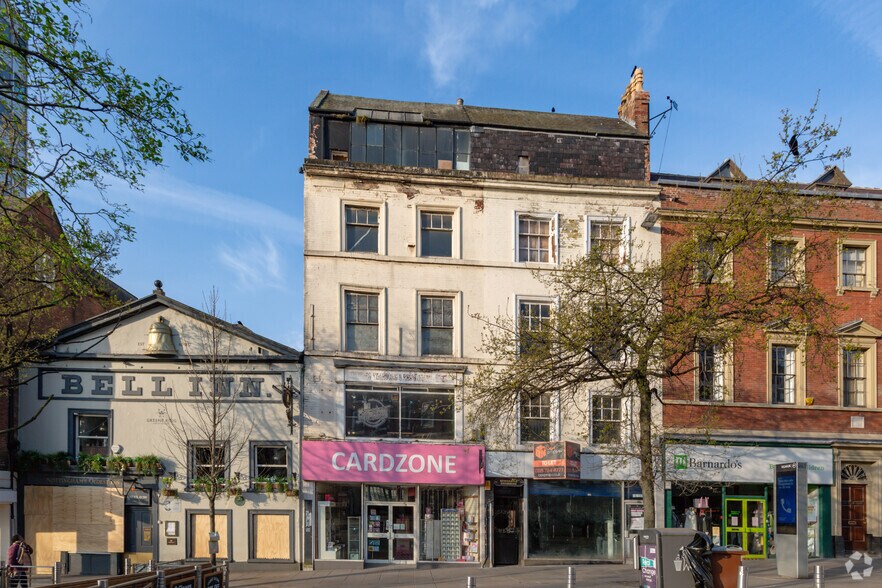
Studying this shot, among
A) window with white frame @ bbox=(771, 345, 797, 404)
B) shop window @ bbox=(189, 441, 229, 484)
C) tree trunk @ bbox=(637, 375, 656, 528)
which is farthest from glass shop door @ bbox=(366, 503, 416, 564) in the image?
window with white frame @ bbox=(771, 345, 797, 404)

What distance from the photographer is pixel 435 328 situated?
77.8 ft

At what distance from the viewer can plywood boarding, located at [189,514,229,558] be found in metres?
21.9

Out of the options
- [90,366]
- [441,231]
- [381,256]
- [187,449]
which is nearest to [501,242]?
[441,231]

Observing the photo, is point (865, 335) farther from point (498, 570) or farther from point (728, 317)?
point (498, 570)

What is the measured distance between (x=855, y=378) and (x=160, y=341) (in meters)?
21.0

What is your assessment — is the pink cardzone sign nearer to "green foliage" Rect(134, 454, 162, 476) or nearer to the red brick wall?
→ "green foliage" Rect(134, 454, 162, 476)

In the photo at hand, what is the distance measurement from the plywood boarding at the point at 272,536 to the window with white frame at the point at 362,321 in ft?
17.2

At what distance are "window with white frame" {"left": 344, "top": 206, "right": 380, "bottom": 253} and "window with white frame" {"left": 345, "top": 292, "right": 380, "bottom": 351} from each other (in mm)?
1427

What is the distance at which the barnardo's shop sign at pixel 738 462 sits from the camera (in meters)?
23.0

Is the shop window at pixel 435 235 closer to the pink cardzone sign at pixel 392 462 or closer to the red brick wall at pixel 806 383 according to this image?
the pink cardzone sign at pixel 392 462

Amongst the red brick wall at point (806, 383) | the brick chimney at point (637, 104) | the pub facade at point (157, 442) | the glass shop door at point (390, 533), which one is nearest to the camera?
the pub facade at point (157, 442)

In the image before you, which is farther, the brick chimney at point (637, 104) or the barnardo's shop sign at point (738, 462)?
the brick chimney at point (637, 104)

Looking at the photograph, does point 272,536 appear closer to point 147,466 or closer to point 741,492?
point 147,466

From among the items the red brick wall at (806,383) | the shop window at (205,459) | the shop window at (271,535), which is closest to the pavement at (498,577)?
the shop window at (271,535)
